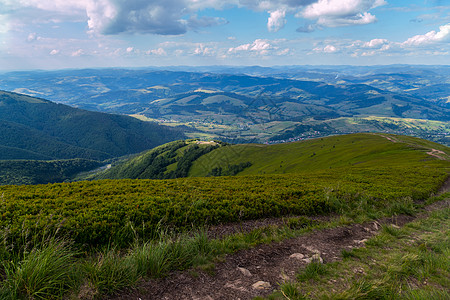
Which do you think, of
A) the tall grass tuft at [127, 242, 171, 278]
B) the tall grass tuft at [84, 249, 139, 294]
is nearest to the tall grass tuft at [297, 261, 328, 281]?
the tall grass tuft at [127, 242, 171, 278]

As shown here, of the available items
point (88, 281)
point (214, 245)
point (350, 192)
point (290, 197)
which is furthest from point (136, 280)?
point (350, 192)

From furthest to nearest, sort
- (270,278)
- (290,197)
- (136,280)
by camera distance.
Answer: (290,197) → (270,278) → (136,280)

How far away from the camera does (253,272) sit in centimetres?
790

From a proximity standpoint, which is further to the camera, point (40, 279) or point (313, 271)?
point (313, 271)

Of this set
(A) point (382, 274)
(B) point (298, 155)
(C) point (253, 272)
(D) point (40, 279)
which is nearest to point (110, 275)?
(D) point (40, 279)

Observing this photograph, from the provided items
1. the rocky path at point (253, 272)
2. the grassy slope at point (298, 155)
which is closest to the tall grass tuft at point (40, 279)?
the rocky path at point (253, 272)

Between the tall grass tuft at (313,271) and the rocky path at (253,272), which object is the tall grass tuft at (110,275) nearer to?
the rocky path at (253,272)

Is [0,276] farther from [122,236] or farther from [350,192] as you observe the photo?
[350,192]

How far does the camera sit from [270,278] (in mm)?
7551

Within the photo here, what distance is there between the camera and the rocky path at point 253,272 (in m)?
6.55

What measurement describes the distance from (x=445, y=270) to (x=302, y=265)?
490 centimetres

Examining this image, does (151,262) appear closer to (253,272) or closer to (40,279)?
(40,279)

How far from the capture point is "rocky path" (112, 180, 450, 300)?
21.5 ft

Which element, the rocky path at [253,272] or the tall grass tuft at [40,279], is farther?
the rocky path at [253,272]
